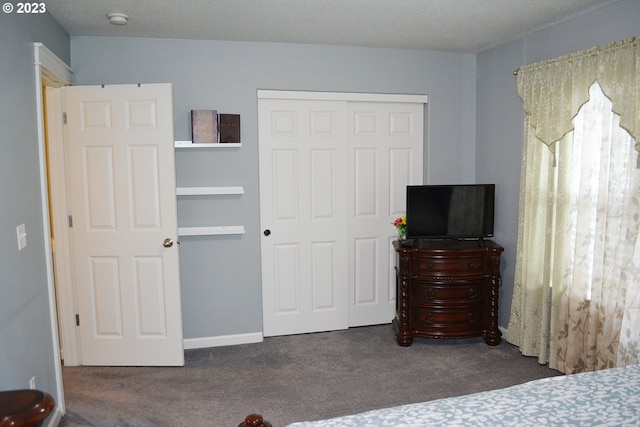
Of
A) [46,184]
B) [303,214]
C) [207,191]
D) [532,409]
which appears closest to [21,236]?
[46,184]

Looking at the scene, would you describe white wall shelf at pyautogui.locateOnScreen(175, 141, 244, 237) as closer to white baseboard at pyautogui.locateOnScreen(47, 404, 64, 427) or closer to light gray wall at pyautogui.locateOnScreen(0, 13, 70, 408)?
light gray wall at pyautogui.locateOnScreen(0, 13, 70, 408)

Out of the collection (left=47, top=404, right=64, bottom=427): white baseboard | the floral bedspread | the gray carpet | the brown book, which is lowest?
the gray carpet

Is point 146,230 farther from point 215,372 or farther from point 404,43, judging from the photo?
point 404,43

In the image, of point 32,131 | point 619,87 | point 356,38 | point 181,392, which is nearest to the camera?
point 32,131

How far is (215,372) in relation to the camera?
349 cm

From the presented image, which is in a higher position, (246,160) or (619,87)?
(619,87)

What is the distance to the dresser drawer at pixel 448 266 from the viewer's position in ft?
12.5

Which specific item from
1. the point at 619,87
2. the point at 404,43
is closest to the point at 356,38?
the point at 404,43

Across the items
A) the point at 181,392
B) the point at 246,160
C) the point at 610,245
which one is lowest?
the point at 181,392

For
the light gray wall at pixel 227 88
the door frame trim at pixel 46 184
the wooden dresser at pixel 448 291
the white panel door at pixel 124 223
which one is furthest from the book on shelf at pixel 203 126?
the wooden dresser at pixel 448 291

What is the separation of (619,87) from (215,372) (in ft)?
10.7

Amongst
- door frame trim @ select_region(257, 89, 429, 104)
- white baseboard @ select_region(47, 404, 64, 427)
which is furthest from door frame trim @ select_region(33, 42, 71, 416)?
door frame trim @ select_region(257, 89, 429, 104)

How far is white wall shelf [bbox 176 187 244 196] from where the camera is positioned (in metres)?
3.75

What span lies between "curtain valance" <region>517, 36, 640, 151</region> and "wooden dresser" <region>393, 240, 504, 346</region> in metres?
1.09
